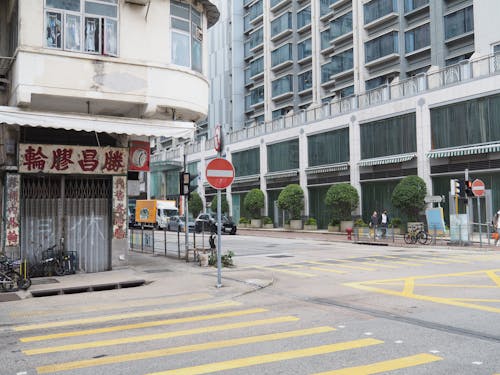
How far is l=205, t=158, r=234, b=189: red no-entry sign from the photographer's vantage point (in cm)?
1283

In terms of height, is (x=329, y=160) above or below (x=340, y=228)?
above

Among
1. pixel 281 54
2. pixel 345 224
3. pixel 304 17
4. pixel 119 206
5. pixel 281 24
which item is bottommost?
pixel 345 224

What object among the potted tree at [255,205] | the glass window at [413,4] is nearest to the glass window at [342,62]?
the glass window at [413,4]

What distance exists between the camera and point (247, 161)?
58156 mm

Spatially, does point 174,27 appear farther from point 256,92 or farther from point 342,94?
point 256,92

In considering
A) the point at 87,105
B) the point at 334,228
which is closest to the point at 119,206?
the point at 87,105

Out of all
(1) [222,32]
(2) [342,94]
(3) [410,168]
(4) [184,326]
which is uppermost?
(1) [222,32]

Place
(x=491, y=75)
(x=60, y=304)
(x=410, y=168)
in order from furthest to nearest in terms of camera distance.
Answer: (x=410, y=168)
(x=491, y=75)
(x=60, y=304)

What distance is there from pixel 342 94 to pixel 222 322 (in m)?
45.3

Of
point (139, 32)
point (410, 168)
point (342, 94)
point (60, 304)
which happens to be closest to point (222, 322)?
point (60, 304)

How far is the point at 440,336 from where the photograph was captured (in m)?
7.49

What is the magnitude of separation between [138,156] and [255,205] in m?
36.0

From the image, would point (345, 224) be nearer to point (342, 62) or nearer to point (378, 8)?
point (342, 62)

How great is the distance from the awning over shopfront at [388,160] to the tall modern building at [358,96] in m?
0.10
